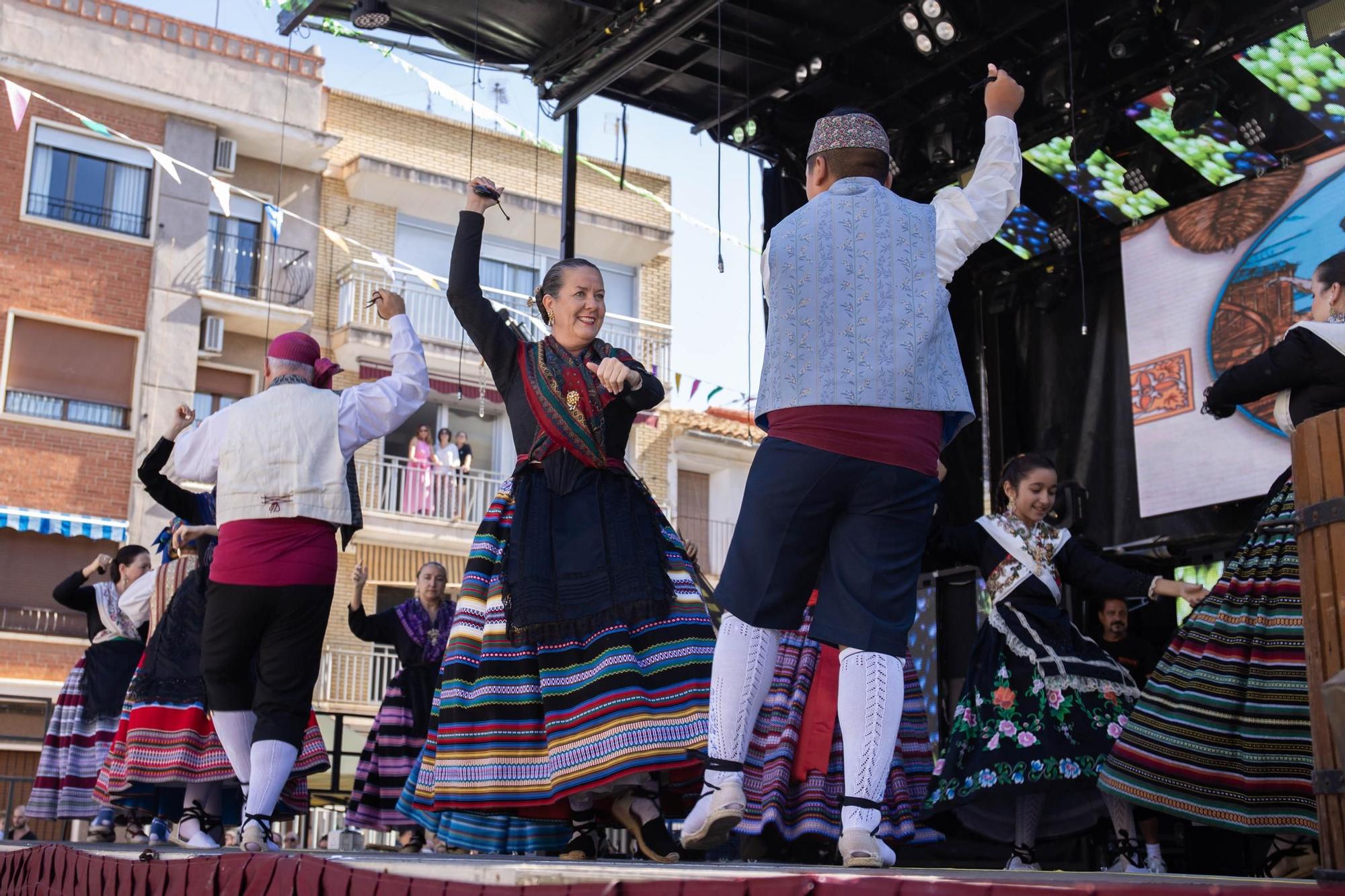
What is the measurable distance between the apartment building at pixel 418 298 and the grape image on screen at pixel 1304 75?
1373 centimetres

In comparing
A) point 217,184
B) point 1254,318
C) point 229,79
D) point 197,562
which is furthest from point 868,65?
point 229,79

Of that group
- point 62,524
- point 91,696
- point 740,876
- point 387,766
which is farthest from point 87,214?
point 740,876

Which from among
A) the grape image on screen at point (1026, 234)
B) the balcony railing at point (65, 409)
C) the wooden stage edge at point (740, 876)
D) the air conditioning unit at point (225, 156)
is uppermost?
the air conditioning unit at point (225, 156)

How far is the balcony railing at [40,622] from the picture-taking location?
17.3 m

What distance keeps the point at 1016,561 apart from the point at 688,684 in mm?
1724

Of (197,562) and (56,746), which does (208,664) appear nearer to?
(197,562)

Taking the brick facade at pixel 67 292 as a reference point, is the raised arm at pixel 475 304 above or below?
below

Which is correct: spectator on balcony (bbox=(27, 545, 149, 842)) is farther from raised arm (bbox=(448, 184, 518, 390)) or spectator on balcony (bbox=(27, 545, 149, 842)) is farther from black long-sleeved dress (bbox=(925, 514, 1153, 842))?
black long-sleeved dress (bbox=(925, 514, 1153, 842))

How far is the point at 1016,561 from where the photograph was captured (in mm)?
5129

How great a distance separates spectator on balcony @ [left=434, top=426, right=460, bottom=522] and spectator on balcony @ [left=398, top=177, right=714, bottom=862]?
654 inches

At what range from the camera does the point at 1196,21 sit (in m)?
6.41

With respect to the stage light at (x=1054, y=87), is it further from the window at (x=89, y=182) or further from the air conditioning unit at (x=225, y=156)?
the window at (x=89, y=182)

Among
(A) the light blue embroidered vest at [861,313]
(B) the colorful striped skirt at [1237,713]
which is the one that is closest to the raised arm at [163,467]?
(A) the light blue embroidered vest at [861,313]

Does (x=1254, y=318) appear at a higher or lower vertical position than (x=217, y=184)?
lower
